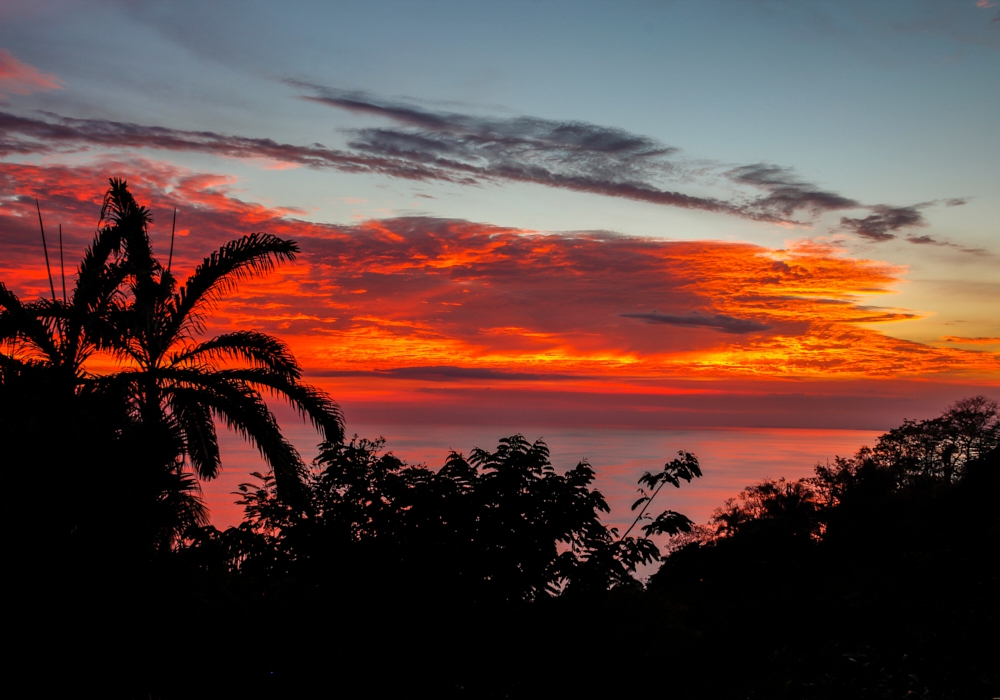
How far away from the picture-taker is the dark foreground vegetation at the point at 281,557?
28.1ft

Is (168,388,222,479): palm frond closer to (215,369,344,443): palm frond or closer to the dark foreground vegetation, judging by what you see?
the dark foreground vegetation

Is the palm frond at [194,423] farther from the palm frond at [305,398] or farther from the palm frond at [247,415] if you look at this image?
the palm frond at [305,398]

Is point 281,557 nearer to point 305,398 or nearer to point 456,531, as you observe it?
point 305,398

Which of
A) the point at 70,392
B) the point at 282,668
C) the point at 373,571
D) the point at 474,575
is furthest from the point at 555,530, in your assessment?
the point at 70,392

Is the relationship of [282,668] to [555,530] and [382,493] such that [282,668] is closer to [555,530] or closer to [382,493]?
[382,493]

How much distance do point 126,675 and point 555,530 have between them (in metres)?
5.54

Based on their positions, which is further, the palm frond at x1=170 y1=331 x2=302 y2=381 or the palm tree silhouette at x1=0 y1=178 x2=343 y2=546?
the palm frond at x1=170 y1=331 x2=302 y2=381

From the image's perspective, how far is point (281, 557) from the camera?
11.2 meters

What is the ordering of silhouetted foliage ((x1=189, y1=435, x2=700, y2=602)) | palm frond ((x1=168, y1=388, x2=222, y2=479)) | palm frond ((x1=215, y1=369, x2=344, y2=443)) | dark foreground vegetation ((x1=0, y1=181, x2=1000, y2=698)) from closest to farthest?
dark foreground vegetation ((x1=0, y1=181, x2=1000, y2=698)) < silhouetted foliage ((x1=189, y1=435, x2=700, y2=602)) < palm frond ((x1=168, y1=388, x2=222, y2=479)) < palm frond ((x1=215, y1=369, x2=344, y2=443))

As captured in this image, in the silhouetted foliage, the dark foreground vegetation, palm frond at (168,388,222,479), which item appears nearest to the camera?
the dark foreground vegetation

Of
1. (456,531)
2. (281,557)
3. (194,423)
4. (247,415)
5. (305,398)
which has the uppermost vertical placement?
(305,398)

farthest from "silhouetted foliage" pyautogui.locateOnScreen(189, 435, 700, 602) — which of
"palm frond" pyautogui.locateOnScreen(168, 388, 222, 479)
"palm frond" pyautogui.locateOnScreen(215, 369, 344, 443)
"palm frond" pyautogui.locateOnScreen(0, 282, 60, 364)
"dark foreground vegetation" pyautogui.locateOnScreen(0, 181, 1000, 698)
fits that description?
"palm frond" pyautogui.locateOnScreen(0, 282, 60, 364)

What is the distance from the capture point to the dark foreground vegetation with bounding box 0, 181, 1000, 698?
855 centimetres

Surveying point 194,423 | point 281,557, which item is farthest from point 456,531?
point 194,423
